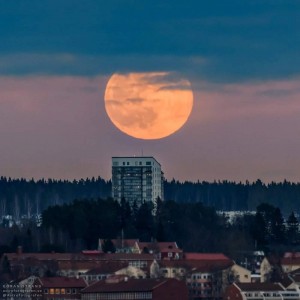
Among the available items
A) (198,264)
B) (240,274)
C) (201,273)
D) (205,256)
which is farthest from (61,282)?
(205,256)

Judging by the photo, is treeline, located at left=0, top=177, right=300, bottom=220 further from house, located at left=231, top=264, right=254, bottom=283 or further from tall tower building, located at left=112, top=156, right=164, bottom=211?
house, located at left=231, top=264, right=254, bottom=283

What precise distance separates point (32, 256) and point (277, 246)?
62.5ft

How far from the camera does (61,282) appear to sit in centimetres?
8394

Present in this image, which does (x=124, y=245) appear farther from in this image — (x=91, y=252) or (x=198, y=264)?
(x=198, y=264)

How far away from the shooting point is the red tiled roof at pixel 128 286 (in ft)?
267

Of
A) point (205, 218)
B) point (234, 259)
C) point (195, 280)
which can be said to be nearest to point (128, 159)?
point (205, 218)

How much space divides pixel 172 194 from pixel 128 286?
106805mm

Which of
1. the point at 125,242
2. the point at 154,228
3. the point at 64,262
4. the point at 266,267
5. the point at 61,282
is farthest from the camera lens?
the point at 154,228

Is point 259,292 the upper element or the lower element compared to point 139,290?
lower

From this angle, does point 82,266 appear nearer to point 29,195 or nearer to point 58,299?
point 58,299

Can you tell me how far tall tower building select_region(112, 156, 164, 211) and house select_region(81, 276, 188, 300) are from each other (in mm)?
52063

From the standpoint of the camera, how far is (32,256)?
3688 inches

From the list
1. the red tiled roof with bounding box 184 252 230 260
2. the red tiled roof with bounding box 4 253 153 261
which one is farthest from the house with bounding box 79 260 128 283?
the red tiled roof with bounding box 184 252 230 260

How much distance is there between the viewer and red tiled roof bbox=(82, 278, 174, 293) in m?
81.4
